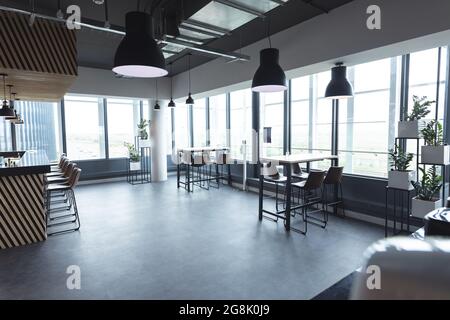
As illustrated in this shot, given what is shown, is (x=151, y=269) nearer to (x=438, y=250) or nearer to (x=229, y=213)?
(x=229, y=213)

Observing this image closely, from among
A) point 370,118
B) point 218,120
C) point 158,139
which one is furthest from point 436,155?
point 158,139

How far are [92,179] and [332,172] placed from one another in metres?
A: 6.88

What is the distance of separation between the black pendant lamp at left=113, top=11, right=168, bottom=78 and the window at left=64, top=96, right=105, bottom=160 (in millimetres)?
6708

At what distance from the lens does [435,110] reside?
12.8 feet

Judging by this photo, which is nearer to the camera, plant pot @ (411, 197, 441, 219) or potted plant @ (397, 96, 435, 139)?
plant pot @ (411, 197, 441, 219)

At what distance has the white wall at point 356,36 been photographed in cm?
292

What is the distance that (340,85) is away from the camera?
3.92m

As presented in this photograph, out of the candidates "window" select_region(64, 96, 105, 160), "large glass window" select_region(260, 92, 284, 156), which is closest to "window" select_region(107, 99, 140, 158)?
"window" select_region(64, 96, 105, 160)

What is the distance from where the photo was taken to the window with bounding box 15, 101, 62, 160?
7508mm

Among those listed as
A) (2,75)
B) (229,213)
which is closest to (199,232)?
(229,213)

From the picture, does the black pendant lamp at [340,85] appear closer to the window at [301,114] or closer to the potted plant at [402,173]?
the potted plant at [402,173]

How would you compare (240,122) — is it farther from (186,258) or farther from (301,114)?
(186,258)

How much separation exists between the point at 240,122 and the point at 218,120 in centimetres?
113

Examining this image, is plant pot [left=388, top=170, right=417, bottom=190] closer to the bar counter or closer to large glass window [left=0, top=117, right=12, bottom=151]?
the bar counter
